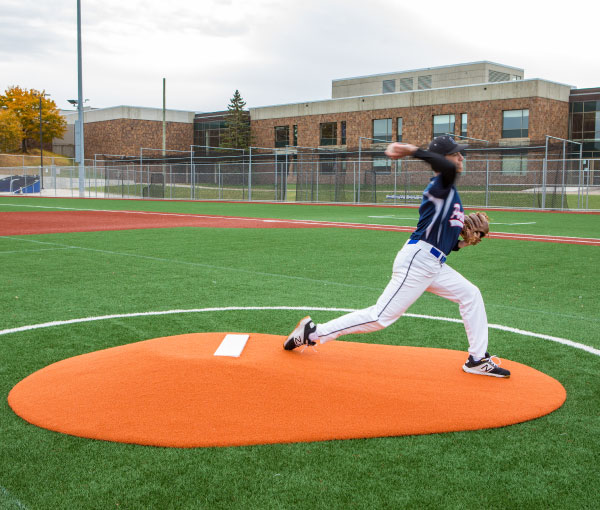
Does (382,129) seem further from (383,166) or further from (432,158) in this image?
(432,158)

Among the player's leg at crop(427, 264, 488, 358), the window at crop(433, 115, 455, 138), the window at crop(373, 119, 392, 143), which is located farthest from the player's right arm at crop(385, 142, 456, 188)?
the window at crop(373, 119, 392, 143)

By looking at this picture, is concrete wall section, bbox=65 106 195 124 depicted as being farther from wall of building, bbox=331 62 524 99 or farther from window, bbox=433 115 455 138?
window, bbox=433 115 455 138

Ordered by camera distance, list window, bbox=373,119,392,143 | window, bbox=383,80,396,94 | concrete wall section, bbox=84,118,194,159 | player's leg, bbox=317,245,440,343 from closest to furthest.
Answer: player's leg, bbox=317,245,440,343 → window, bbox=373,119,392,143 → concrete wall section, bbox=84,118,194,159 → window, bbox=383,80,396,94

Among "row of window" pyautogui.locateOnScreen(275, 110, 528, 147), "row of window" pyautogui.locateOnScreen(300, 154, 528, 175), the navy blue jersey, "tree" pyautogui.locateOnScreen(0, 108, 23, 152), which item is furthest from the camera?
"tree" pyautogui.locateOnScreen(0, 108, 23, 152)

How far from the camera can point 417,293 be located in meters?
4.59

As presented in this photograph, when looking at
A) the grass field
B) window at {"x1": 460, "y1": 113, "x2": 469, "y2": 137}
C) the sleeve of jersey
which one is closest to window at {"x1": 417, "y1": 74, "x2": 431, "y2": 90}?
window at {"x1": 460, "y1": 113, "x2": 469, "y2": 137}

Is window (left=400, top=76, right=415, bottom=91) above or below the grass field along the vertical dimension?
above

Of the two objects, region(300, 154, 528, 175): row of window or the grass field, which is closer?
the grass field

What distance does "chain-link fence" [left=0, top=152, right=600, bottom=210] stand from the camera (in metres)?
34.1

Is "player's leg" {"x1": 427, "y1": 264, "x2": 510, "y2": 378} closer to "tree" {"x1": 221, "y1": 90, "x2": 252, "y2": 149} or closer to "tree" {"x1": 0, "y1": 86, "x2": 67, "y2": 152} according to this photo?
"tree" {"x1": 221, "y1": 90, "x2": 252, "y2": 149}

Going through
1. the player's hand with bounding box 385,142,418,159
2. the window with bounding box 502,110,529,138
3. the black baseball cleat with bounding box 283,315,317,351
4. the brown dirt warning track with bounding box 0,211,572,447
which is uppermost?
the window with bounding box 502,110,529,138

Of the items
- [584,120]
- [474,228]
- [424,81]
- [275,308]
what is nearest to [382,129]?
[424,81]

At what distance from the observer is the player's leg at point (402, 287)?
4.54 meters

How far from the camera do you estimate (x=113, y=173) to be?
64.5 m
